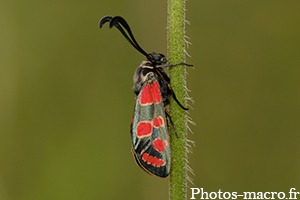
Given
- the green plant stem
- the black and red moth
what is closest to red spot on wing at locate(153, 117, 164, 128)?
the black and red moth

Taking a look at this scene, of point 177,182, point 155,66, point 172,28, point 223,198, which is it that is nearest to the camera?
point 172,28

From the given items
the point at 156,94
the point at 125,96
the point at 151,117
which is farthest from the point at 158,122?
the point at 125,96

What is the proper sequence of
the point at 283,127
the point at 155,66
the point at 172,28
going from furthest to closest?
the point at 283,127 → the point at 155,66 → the point at 172,28

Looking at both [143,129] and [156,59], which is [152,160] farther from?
[156,59]

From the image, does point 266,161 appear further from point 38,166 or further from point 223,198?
point 38,166

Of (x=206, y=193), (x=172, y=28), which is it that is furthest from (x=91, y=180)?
(x=172, y=28)

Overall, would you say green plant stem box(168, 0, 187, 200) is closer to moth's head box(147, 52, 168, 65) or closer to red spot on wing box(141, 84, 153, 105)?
red spot on wing box(141, 84, 153, 105)
